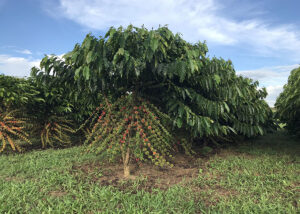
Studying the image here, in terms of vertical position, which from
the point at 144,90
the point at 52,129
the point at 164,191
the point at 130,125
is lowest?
the point at 164,191

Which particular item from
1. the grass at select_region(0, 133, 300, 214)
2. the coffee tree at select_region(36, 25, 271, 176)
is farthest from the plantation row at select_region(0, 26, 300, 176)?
the grass at select_region(0, 133, 300, 214)

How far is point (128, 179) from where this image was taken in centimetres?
396

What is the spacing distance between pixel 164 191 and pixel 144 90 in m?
1.91

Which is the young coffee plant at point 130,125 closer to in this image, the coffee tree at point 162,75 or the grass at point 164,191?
the coffee tree at point 162,75

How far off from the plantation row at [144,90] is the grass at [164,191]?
2.10 feet

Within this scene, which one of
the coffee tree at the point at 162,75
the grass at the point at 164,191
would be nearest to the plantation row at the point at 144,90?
the coffee tree at the point at 162,75

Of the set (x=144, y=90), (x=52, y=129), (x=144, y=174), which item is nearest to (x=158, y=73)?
(x=144, y=90)

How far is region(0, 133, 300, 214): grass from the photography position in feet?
9.87

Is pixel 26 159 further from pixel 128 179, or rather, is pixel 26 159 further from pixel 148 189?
pixel 148 189

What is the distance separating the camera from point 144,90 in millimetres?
4398

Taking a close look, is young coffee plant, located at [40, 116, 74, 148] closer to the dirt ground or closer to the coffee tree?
the dirt ground

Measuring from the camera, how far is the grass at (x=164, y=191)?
9.87ft

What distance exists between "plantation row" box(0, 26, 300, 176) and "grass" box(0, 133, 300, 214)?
0.64m

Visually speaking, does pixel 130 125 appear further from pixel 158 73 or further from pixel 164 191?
pixel 164 191
